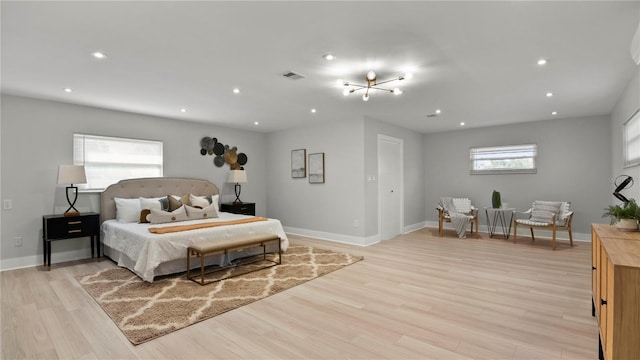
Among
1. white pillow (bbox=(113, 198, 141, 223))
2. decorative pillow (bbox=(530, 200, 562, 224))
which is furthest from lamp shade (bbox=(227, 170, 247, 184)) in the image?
decorative pillow (bbox=(530, 200, 562, 224))

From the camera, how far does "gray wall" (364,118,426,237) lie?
5.87m

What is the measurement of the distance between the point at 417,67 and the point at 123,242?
13.9ft

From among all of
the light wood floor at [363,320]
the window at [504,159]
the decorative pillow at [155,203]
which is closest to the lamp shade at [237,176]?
the decorative pillow at [155,203]

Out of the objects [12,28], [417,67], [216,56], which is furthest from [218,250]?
[417,67]

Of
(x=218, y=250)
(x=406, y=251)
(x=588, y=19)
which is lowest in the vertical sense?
(x=406, y=251)

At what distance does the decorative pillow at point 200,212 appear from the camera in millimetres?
5121

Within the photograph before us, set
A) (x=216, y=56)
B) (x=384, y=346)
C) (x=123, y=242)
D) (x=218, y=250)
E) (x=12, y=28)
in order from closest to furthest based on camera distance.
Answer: (x=384, y=346)
(x=12, y=28)
(x=216, y=56)
(x=218, y=250)
(x=123, y=242)

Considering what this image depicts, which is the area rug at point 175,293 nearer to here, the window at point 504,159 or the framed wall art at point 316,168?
the framed wall art at point 316,168

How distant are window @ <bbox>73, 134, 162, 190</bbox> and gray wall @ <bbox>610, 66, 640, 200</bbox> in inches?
269

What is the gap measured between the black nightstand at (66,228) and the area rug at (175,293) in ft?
2.71

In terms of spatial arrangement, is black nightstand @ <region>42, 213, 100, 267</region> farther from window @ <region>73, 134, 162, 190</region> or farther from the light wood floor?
window @ <region>73, 134, 162, 190</region>

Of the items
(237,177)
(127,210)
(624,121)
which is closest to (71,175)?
(127,210)

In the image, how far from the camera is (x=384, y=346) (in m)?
2.29

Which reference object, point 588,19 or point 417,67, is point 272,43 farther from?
point 588,19
